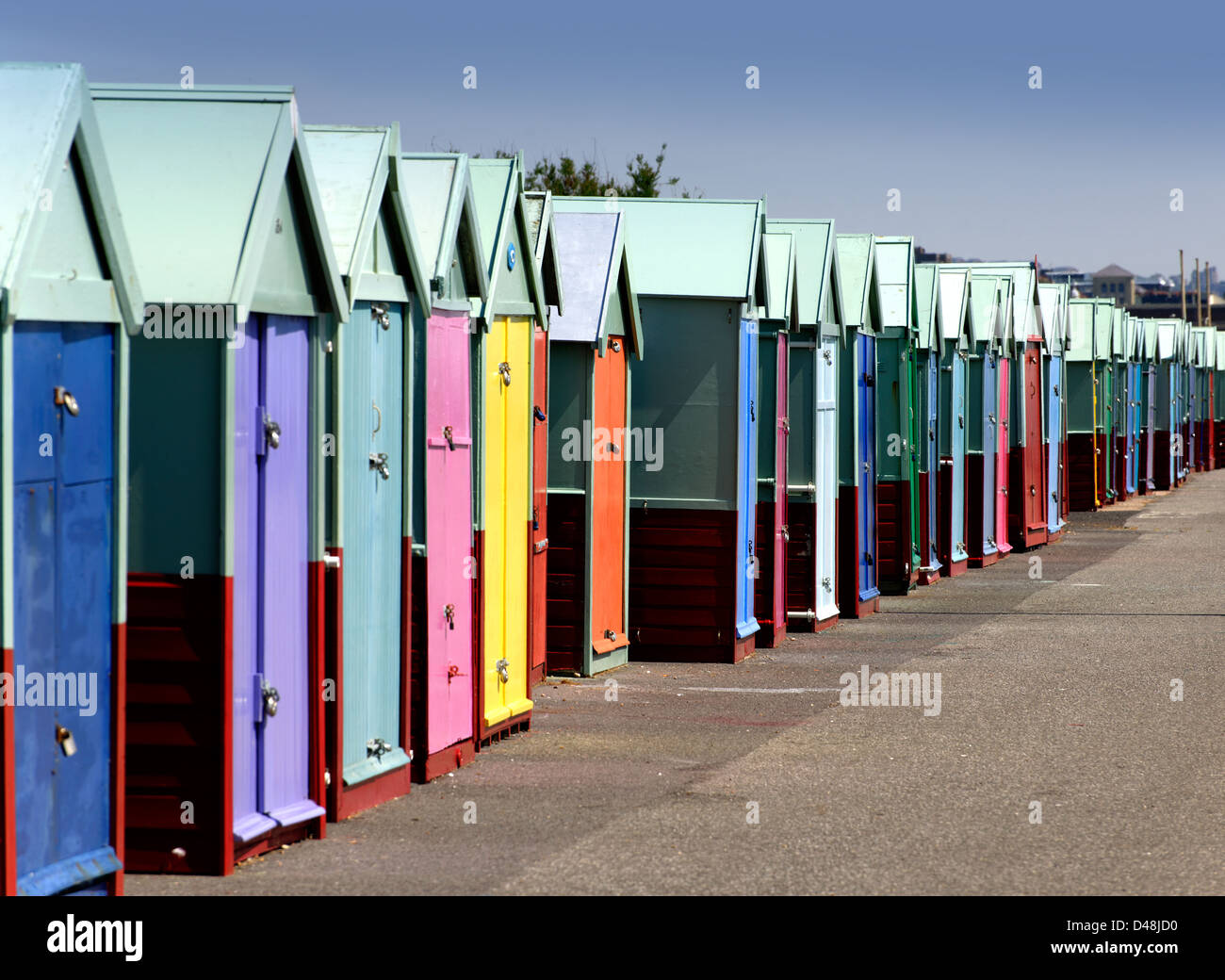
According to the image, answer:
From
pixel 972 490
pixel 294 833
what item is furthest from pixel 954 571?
pixel 294 833

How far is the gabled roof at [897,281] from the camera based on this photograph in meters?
19.1

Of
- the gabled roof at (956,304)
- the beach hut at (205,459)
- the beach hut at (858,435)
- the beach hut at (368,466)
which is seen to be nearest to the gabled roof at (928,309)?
the gabled roof at (956,304)

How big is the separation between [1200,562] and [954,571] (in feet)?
11.9

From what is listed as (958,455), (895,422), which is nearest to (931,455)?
(958,455)

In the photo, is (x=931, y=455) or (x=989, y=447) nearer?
(x=931, y=455)

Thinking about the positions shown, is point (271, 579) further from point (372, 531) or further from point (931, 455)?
point (931, 455)

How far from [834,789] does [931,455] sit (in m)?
12.2

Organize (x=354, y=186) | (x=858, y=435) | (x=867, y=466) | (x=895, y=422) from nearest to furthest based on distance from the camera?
(x=354, y=186) → (x=858, y=435) → (x=867, y=466) → (x=895, y=422)

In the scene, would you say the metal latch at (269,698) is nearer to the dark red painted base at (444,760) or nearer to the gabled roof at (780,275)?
the dark red painted base at (444,760)

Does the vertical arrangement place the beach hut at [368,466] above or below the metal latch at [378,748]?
above

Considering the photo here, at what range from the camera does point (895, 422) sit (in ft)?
62.2

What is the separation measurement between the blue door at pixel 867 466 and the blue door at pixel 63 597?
11764mm

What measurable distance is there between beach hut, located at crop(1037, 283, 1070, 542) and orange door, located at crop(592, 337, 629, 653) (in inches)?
572

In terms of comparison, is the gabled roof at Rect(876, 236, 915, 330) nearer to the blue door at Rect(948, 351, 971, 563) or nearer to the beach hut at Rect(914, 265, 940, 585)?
the beach hut at Rect(914, 265, 940, 585)
